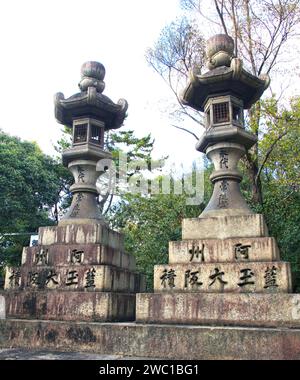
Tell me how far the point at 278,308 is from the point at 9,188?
12437 mm

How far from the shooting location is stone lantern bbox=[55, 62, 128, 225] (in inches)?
298

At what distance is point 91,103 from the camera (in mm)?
7629

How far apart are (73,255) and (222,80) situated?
13.8 feet

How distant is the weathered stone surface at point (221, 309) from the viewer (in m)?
5.05

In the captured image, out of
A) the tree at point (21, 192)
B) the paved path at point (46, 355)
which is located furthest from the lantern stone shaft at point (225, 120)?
the tree at point (21, 192)

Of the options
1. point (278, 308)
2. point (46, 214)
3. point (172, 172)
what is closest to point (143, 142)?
point (172, 172)

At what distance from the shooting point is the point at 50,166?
64.1 ft

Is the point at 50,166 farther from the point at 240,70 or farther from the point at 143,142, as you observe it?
the point at 240,70

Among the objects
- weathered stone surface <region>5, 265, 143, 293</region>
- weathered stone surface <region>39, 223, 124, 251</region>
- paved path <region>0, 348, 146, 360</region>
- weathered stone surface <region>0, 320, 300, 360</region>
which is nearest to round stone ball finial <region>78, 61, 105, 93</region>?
weathered stone surface <region>39, 223, 124, 251</region>

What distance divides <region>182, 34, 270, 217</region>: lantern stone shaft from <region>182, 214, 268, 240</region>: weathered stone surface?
0.79ft

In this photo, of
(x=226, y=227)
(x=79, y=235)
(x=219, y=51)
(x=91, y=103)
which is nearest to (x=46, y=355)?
(x=79, y=235)

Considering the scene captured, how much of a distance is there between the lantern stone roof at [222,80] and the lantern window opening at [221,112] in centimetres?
23

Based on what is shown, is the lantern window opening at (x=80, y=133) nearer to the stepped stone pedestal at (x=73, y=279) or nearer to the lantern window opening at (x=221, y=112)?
the stepped stone pedestal at (x=73, y=279)

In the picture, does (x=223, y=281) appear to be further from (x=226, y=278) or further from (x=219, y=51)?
(x=219, y=51)
